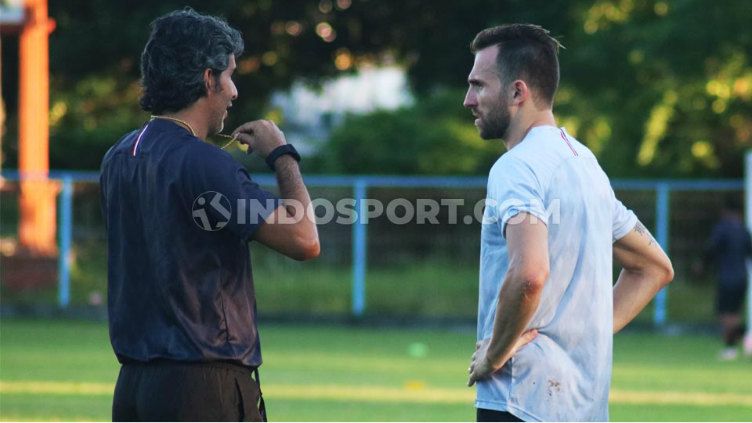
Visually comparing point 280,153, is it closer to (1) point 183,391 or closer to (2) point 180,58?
(2) point 180,58

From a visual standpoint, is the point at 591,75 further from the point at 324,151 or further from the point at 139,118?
the point at 139,118

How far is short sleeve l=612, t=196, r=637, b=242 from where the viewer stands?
15.5 ft

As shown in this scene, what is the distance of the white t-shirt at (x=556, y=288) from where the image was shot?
4.35m

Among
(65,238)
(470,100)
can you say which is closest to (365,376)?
(470,100)

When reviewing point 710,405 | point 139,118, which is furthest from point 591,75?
point 710,405

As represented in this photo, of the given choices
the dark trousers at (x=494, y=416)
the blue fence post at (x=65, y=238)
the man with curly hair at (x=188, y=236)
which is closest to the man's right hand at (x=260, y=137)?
the man with curly hair at (x=188, y=236)

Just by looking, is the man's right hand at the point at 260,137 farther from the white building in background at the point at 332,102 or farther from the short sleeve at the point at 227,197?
the white building in background at the point at 332,102

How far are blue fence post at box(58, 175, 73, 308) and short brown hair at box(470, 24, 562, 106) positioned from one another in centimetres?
1968

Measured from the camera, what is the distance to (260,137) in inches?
175

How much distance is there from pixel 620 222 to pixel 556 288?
479 millimetres

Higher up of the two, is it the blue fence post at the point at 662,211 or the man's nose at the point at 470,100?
the blue fence post at the point at 662,211

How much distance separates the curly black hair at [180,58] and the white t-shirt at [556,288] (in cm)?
100

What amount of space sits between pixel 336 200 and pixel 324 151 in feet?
22.8

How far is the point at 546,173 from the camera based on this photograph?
437 cm
